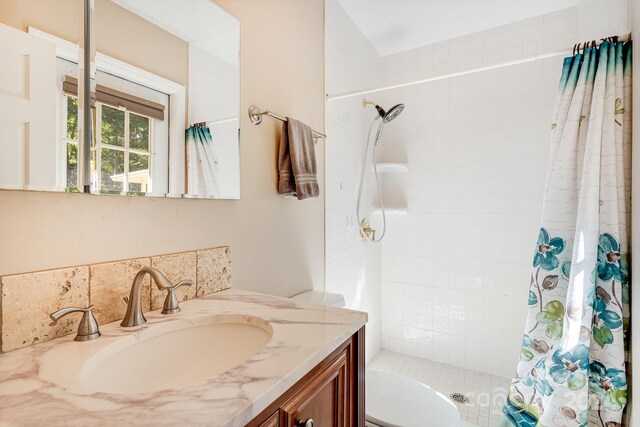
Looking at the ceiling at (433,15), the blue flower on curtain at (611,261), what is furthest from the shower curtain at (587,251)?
the ceiling at (433,15)

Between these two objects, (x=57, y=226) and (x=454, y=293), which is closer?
(x=57, y=226)

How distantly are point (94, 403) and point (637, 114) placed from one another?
6.64 feet

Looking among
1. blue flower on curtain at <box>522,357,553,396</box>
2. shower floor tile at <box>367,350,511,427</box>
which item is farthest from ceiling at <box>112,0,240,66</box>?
shower floor tile at <box>367,350,511,427</box>

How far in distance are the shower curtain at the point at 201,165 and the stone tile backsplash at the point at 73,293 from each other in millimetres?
225

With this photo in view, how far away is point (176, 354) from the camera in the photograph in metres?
0.82

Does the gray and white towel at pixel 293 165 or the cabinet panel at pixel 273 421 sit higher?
the gray and white towel at pixel 293 165

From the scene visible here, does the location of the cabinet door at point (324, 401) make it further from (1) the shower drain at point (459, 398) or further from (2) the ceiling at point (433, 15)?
(2) the ceiling at point (433, 15)

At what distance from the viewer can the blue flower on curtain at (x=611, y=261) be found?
57.1 inches

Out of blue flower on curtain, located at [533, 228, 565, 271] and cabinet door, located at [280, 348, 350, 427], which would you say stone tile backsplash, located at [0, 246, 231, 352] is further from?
blue flower on curtain, located at [533, 228, 565, 271]

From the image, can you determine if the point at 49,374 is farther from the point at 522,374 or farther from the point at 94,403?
the point at 522,374

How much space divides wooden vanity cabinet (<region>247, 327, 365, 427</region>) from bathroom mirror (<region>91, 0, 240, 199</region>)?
26.9 inches

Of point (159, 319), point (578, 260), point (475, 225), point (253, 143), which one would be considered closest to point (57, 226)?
point (159, 319)

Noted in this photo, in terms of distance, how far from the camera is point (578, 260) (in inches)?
60.0

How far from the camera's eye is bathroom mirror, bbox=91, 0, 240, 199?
2.82 ft
